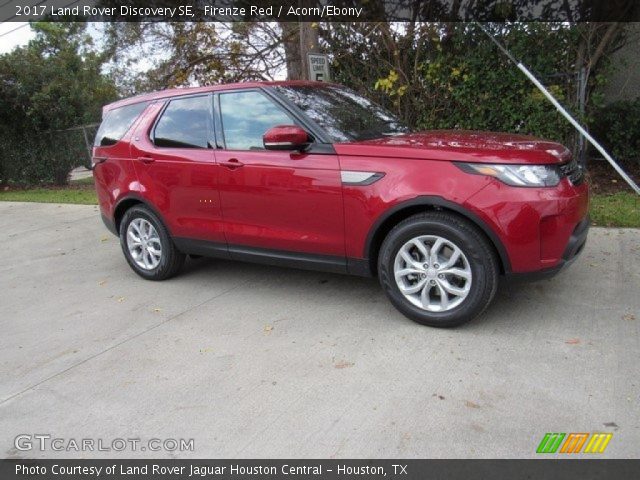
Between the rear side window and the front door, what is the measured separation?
1169mm

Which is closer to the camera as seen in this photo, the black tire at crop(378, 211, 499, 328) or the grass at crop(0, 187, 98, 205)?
the black tire at crop(378, 211, 499, 328)

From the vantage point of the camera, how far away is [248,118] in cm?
430

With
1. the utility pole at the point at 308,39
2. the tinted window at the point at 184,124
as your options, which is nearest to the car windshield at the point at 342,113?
the tinted window at the point at 184,124

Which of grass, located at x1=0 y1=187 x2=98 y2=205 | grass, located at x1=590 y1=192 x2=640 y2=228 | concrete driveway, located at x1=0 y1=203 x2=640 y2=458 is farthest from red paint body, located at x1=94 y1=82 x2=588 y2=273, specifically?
grass, located at x1=0 y1=187 x2=98 y2=205

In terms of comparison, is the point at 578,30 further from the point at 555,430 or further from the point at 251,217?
the point at 555,430

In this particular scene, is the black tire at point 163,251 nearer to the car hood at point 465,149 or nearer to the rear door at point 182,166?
the rear door at point 182,166

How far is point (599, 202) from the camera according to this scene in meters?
6.87

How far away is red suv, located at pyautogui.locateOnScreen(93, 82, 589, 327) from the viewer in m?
3.35

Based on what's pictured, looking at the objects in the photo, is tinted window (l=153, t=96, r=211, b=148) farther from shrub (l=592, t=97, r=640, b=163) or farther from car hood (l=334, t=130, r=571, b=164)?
shrub (l=592, t=97, r=640, b=163)

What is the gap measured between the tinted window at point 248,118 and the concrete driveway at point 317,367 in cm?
134

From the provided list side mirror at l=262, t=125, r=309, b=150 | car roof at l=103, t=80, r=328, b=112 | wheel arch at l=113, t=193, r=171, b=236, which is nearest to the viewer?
side mirror at l=262, t=125, r=309, b=150
